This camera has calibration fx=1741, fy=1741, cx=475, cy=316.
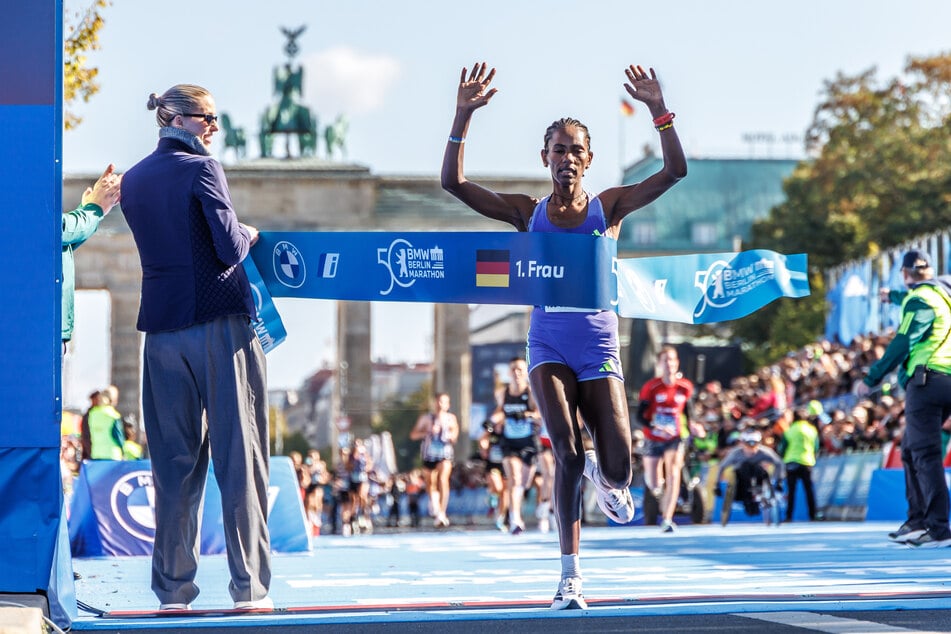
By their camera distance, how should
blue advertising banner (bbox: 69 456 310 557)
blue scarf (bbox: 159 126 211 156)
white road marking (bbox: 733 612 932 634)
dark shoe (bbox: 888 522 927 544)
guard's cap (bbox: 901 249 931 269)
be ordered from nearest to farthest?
white road marking (bbox: 733 612 932 634) → blue scarf (bbox: 159 126 211 156) → guard's cap (bbox: 901 249 931 269) → dark shoe (bbox: 888 522 927 544) → blue advertising banner (bbox: 69 456 310 557)

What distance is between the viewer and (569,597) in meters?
7.07

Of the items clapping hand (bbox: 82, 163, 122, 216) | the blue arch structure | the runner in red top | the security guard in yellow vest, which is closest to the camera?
the blue arch structure

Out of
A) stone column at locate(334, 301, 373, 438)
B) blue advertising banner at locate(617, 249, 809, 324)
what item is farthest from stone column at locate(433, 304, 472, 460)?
blue advertising banner at locate(617, 249, 809, 324)

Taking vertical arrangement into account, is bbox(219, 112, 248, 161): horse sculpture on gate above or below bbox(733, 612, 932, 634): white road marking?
above

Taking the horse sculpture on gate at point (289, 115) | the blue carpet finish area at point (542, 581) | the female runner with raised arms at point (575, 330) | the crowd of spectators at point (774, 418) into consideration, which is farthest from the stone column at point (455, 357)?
the female runner with raised arms at point (575, 330)

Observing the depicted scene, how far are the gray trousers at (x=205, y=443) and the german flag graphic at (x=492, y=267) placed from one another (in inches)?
47.4

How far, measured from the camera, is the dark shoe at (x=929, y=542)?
11891 mm

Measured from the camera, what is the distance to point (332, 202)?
64.4m

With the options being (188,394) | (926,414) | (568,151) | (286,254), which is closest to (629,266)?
(568,151)

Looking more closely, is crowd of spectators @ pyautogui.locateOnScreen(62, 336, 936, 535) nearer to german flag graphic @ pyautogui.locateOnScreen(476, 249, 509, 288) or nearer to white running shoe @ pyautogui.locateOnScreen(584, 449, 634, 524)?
german flag graphic @ pyautogui.locateOnScreen(476, 249, 509, 288)

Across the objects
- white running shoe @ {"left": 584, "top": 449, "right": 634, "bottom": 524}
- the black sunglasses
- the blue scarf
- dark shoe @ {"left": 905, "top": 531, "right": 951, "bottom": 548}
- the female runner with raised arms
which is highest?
the black sunglasses

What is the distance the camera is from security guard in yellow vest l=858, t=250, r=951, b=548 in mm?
11586

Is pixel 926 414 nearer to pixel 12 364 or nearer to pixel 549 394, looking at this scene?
pixel 549 394

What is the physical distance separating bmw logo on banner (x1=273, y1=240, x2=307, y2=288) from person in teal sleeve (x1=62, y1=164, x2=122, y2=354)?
0.93m
